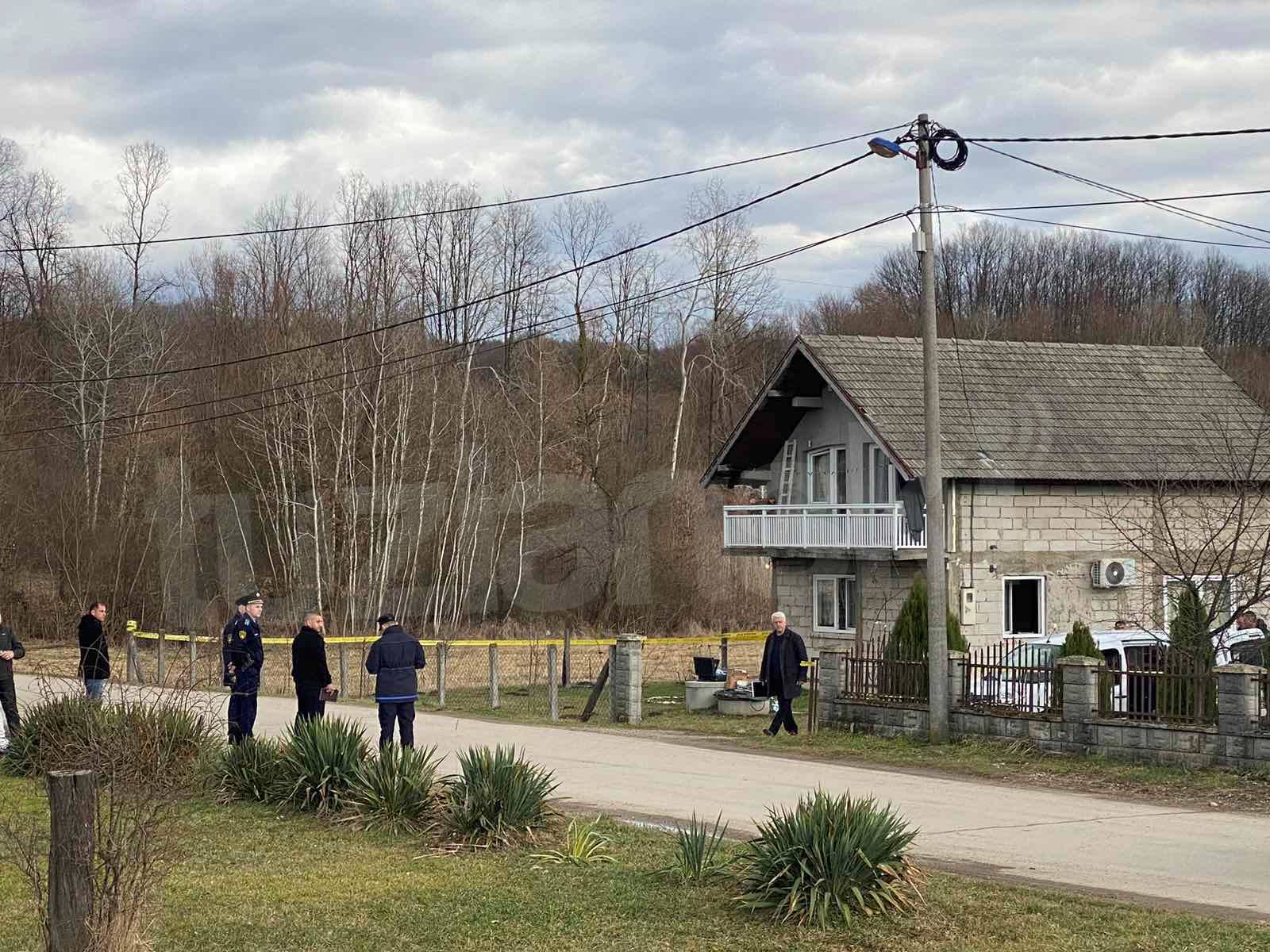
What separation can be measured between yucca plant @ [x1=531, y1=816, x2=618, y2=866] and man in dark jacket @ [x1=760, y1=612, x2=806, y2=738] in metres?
9.06

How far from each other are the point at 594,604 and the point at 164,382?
1663cm

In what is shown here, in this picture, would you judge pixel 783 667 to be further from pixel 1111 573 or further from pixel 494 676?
pixel 1111 573

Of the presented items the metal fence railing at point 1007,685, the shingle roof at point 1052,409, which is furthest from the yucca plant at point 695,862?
the shingle roof at point 1052,409

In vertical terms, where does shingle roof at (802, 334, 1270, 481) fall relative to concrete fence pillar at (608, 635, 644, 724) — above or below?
above

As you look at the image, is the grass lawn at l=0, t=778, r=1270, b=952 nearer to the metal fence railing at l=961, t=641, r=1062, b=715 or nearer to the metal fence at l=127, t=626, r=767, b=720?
the metal fence railing at l=961, t=641, r=1062, b=715

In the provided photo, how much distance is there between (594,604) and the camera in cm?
4888

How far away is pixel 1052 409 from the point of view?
30.7 metres

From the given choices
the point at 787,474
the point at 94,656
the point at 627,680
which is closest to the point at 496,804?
the point at 94,656

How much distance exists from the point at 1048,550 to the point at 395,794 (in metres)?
20.6

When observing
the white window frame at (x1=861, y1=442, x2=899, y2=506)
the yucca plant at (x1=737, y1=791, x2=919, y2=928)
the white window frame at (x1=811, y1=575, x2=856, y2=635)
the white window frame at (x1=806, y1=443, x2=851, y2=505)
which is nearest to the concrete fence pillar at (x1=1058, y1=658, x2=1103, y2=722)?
the yucca plant at (x1=737, y1=791, x2=919, y2=928)

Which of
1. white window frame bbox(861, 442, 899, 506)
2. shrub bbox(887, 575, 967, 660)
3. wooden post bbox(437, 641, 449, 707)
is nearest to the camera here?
shrub bbox(887, 575, 967, 660)

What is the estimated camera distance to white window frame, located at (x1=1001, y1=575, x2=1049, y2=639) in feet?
96.7

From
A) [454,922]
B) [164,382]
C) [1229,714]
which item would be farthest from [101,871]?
[164,382]

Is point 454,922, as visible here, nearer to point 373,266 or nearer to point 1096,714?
point 1096,714
